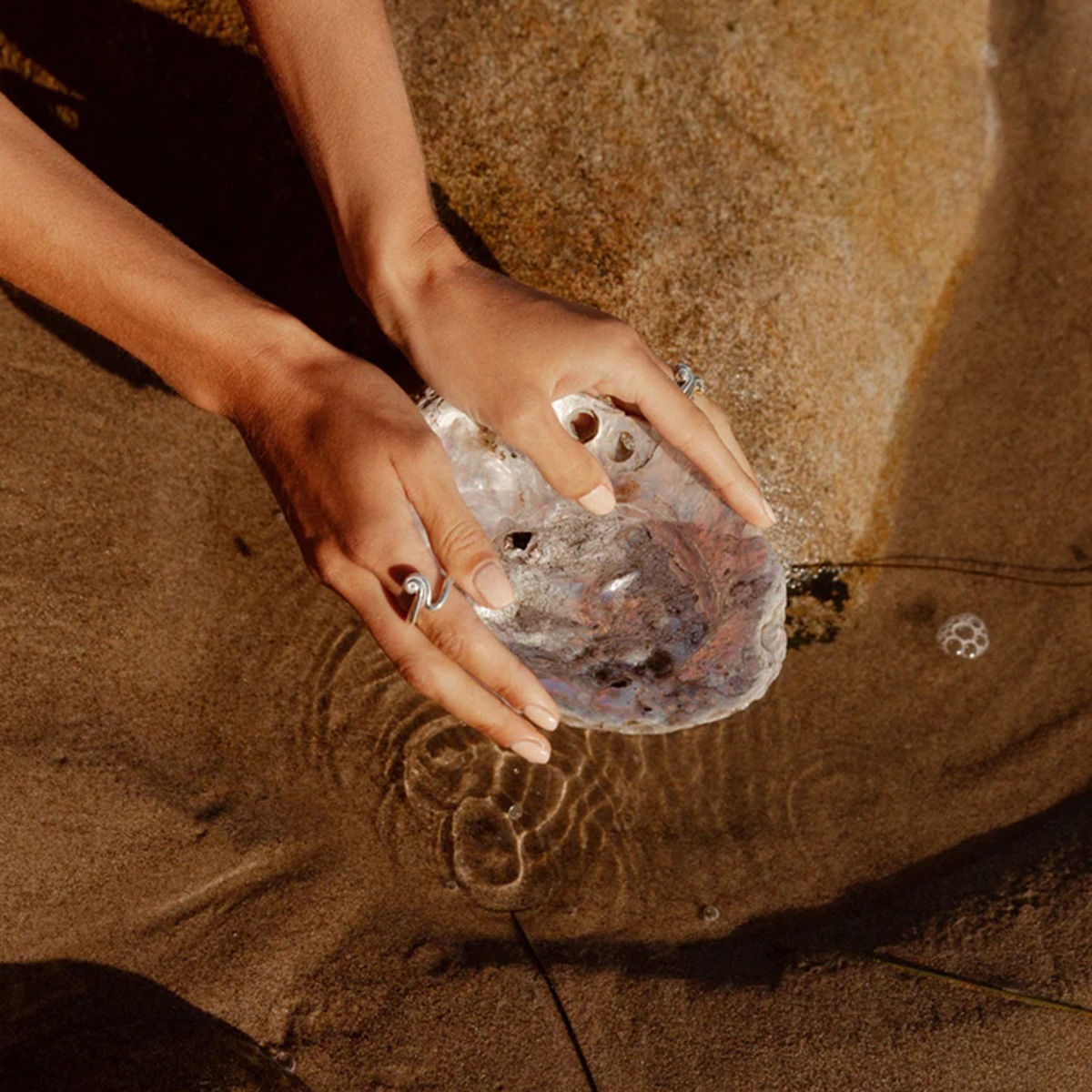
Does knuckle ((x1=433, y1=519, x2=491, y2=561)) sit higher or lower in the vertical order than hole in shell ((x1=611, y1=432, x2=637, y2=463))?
higher

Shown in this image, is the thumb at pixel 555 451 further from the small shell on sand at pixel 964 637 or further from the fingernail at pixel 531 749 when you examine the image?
the small shell on sand at pixel 964 637

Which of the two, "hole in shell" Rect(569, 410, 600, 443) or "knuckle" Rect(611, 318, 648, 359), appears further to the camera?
"hole in shell" Rect(569, 410, 600, 443)

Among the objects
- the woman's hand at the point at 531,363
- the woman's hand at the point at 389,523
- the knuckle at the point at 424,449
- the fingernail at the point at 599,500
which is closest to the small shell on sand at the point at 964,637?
the woman's hand at the point at 531,363

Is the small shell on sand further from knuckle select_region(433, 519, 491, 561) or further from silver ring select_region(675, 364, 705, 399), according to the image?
knuckle select_region(433, 519, 491, 561)

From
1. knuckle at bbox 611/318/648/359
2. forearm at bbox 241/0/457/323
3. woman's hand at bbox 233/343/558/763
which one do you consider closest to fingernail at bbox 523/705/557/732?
woman's hand at bbox 233/343/558/763

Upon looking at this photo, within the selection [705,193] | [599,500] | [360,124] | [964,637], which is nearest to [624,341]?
[599,500]

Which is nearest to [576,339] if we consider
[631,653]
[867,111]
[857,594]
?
[631,653]
